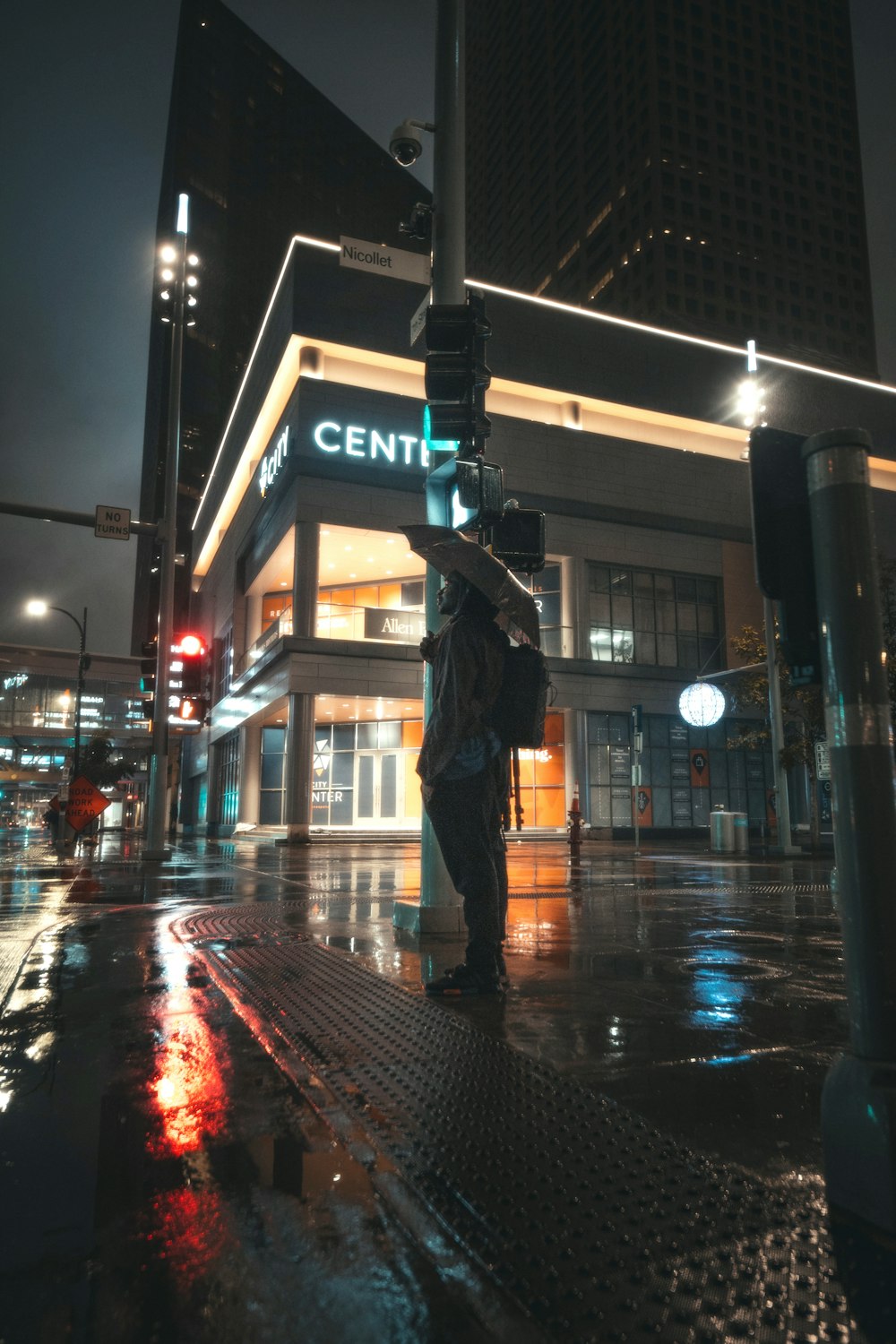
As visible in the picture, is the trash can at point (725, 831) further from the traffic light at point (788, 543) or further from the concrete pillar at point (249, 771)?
the concrete pillar at point (249, 771)

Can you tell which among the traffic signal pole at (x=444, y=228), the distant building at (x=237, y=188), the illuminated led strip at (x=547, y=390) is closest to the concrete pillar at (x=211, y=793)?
the illuminated led strip at (x=547, y=390)

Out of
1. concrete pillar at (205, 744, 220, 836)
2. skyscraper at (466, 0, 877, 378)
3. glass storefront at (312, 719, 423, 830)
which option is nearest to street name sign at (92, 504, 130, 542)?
glass storefront at (312, 719, 423, 830)

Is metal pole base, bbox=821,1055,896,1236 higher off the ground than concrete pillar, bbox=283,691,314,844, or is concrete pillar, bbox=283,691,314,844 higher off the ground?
concrete pillar, bbox=283,691,314,844

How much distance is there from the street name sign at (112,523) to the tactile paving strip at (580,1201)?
14.7 meters

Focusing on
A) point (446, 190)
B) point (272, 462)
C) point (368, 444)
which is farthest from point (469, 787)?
point (272, 462)

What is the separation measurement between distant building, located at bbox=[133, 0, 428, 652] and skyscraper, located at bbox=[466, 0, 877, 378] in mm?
26516

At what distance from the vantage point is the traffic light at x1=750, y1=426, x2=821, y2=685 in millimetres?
2166

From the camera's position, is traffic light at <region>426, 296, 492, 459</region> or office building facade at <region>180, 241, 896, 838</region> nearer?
traffic light at <region>426, 296, 492, 459</region>

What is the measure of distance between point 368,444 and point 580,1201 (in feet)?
101

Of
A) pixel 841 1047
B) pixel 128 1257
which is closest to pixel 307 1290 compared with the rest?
pixel 128 1257

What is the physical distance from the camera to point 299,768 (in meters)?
28.4

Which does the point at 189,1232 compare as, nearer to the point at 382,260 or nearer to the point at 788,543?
the point at 788,543

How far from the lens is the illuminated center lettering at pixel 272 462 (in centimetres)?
3156

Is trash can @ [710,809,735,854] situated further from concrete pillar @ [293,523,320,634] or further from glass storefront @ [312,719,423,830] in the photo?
concrete pillar @ [293,523,320,634]
